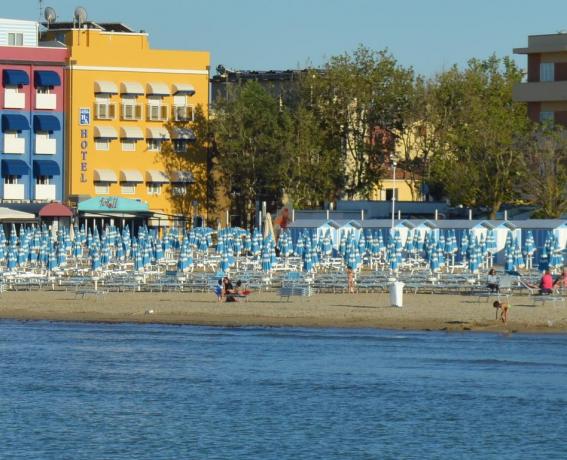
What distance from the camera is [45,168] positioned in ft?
387

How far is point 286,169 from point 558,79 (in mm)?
21190

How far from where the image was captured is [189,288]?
241 feet

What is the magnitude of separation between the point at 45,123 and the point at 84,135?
129 inches

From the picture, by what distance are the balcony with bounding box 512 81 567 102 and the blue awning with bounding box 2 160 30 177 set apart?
35.2 meters

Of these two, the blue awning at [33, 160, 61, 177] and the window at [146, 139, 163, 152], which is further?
the window at [146, 139, 163, 152]

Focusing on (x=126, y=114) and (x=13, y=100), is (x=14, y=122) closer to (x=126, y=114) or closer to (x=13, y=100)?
(x=13, y=100)

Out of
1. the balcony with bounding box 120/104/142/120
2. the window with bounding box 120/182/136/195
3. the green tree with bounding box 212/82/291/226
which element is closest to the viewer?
the green tree with bounding box 212/82/291/226

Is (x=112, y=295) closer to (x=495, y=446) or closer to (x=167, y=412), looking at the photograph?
(x=167, y=412)

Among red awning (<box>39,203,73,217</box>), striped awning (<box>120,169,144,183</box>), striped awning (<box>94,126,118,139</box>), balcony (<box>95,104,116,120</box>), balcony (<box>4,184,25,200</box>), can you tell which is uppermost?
balcony (<box>95,104,116,120</box>)

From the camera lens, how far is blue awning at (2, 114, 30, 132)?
11662 cm

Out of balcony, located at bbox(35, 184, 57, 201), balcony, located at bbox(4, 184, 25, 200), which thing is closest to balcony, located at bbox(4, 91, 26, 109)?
balcony, located at bbox(4, 184, 25, 200)

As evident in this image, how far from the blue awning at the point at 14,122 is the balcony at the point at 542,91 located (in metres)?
34.8

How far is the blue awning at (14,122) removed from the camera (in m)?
117

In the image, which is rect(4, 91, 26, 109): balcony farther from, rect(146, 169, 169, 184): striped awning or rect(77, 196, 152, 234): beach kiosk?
rect(146, 169, 169, 184): striped awning
